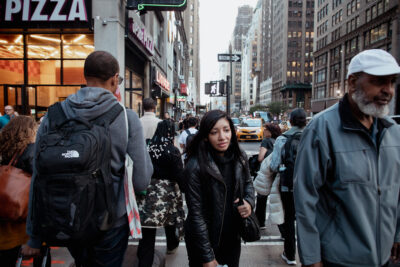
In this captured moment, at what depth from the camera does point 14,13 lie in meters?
10.5

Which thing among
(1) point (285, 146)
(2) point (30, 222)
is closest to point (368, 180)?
(1) point (285, 146)

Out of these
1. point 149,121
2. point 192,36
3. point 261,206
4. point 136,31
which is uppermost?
point 192,36

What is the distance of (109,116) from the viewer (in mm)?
1958

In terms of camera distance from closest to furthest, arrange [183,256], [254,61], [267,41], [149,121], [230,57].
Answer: [183,256]
[149,121]
[230,57]
[267,41]
[254,61]

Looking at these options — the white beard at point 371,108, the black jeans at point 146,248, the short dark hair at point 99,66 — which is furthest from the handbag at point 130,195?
the white beard at point 371,108

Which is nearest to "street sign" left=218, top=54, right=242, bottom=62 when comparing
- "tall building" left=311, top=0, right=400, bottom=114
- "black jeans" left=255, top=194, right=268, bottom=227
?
"black jeans" left=255, top=194, right=268, bottom=227

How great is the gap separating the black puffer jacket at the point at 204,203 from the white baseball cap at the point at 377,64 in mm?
1309

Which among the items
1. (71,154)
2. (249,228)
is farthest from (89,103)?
(249,228)

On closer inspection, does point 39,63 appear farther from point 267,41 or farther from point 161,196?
point 267,41

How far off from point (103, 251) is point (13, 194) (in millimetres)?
1268

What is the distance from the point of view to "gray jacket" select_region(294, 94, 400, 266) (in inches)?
75.4

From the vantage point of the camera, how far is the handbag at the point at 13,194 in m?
2.61

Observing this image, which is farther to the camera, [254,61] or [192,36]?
[254,61]

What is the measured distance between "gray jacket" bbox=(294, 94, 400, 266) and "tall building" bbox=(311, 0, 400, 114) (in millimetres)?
39777
